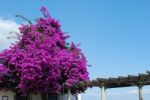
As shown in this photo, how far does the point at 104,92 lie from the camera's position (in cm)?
3031

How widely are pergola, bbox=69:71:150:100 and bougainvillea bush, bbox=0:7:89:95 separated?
2.24 m

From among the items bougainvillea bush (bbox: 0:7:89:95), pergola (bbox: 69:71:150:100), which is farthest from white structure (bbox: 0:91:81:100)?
pergola (bbox: 69:71:150:100)

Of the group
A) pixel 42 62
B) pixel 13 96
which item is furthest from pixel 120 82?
pixel 13 96

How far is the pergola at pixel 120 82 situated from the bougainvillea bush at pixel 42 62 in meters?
2.24

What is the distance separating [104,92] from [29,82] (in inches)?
→ 242

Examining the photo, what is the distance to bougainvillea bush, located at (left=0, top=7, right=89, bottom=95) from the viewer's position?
3275cm

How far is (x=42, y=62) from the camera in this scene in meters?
32.5

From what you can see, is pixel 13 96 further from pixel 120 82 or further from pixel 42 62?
pixel 120 82

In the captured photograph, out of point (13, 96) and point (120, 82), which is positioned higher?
point (120, 82)

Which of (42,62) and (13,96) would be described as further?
(13,96)

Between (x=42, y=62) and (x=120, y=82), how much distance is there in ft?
21.2

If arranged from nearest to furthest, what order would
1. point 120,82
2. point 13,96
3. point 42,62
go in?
1. point 120,82
2. point 42,62
3. point 13,96

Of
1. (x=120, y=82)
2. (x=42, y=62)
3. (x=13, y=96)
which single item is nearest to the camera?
(x=120, y=82)

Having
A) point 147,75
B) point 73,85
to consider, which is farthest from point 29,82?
point 147,75
